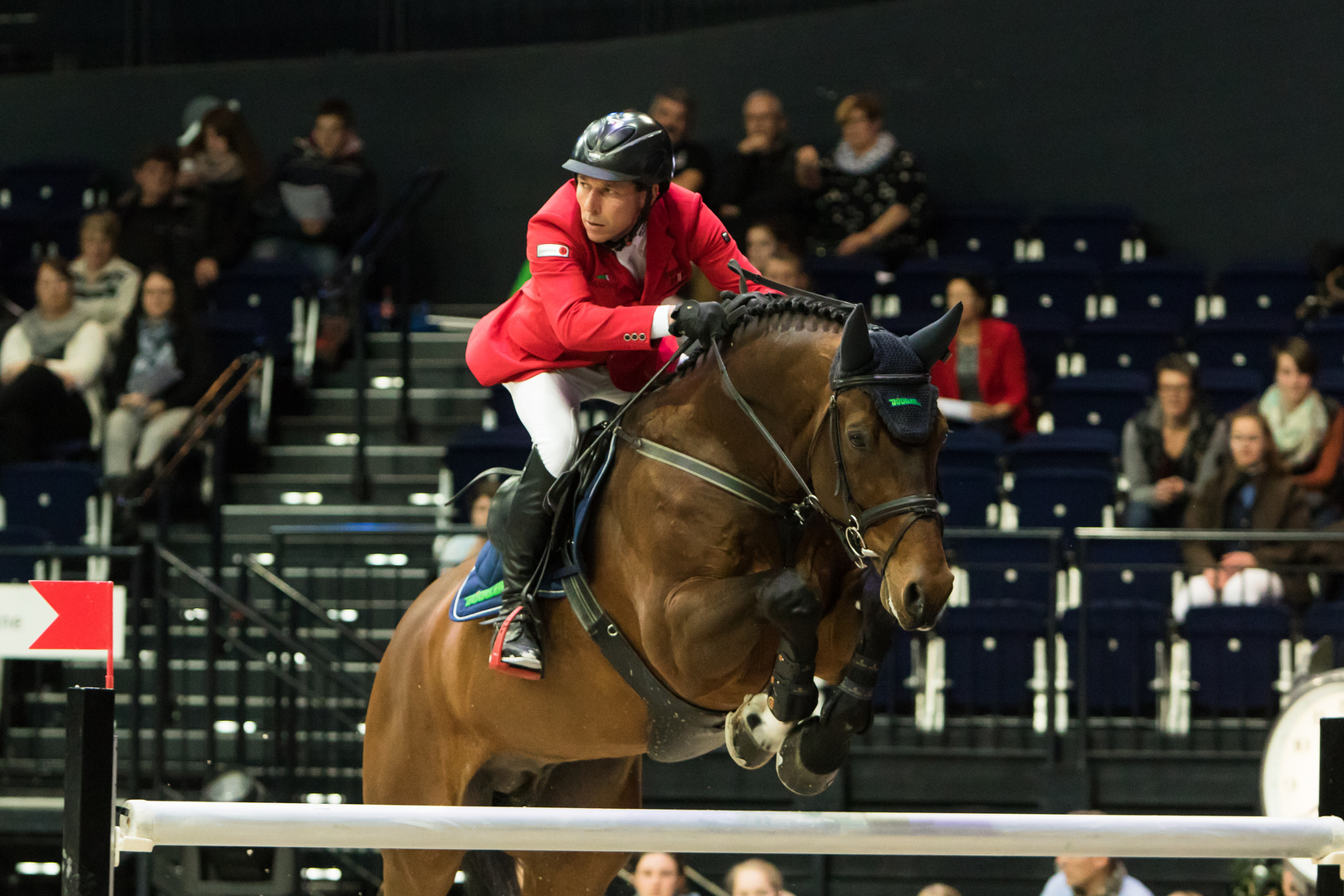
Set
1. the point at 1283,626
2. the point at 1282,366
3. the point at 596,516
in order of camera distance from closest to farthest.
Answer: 1. the point at 596,516
2. the point at 1283,626
3. the point at 1282,366

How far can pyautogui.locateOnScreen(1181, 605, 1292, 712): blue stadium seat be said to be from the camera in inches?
306

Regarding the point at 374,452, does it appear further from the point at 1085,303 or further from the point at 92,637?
the point at 92,637

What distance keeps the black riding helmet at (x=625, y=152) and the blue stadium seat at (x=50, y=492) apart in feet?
19.4

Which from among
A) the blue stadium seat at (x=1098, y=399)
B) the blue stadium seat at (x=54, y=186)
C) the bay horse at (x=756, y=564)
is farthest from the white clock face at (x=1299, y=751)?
the blue stadium seat at (x=54, y=186)

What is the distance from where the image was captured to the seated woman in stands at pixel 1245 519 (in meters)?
7.94

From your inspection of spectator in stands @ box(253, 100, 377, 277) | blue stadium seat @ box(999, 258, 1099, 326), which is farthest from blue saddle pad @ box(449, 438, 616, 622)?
spectator in stands @ box(253, 100, 377, 277)

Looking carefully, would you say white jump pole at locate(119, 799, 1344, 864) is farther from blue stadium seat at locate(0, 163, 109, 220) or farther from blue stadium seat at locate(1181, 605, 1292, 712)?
blue stadium seat at locate(0, 163, 109, 220)

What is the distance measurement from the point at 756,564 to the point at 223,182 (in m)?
8.54

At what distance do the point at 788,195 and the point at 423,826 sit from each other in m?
7.91

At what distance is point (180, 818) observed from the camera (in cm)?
351

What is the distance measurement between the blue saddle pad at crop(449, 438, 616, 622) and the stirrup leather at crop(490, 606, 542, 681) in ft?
0.38

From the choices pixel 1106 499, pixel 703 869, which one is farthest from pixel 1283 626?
pixel 703 869

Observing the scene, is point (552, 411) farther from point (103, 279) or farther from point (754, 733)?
point (103, 279)

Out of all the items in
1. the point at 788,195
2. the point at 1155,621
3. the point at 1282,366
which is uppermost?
the point at 788,195
